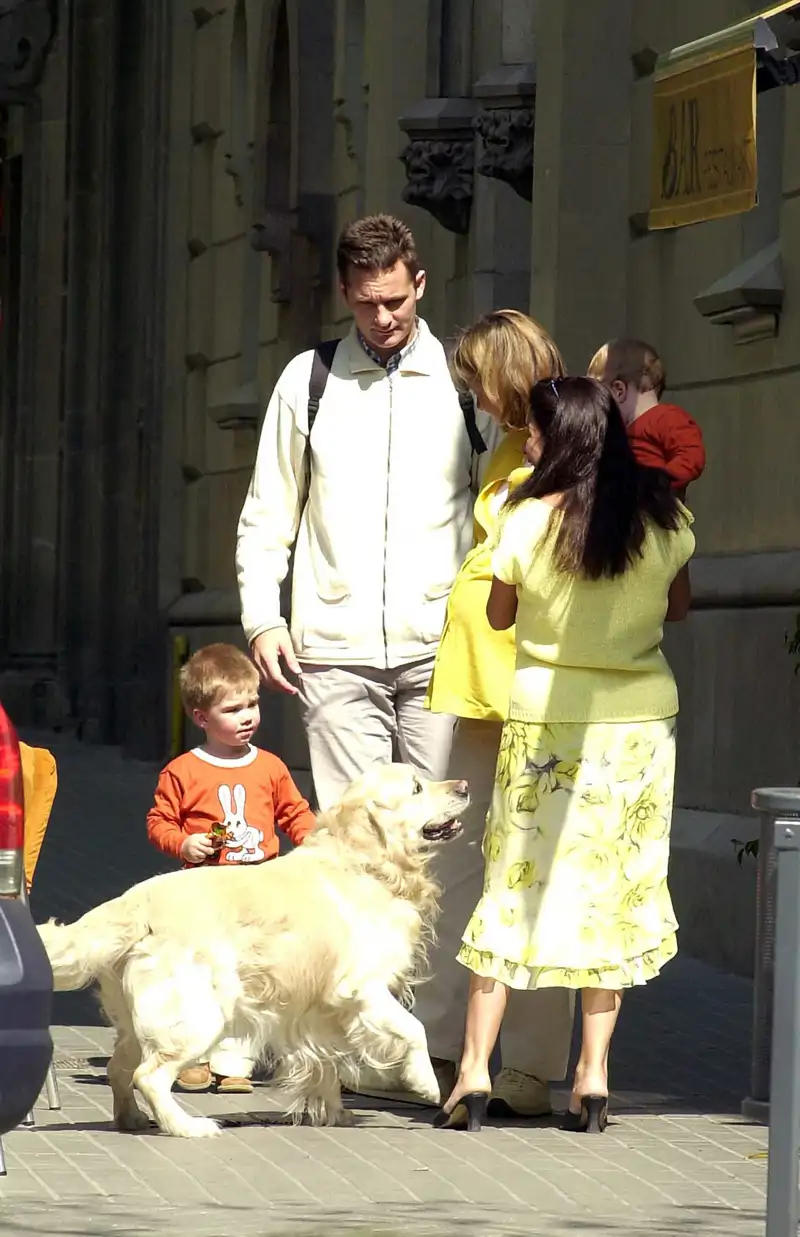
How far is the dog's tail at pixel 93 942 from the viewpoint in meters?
6.94

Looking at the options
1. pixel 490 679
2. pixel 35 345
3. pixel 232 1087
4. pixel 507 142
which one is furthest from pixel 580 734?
pixel 35 345

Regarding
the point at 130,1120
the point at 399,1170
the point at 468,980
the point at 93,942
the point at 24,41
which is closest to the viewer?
the point at 399,1170

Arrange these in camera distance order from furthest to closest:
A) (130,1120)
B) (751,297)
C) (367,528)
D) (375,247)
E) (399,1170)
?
(751,297), (367,528), (375,247), (130,1120), (399,1170)

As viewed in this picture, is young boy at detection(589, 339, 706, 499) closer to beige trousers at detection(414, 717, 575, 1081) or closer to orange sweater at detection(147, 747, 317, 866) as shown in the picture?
beige trousers at detection(414, 717, 575, 1081)

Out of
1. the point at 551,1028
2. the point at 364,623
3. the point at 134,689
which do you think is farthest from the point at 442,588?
the point at 134,689

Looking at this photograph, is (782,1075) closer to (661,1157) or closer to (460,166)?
(661,1157)

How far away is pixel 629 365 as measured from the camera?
25.7ft

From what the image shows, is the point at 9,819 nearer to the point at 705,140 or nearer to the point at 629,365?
the point at 705,140

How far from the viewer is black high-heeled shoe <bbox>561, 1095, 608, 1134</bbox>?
711 centimetres

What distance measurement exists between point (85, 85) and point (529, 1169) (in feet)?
66.0

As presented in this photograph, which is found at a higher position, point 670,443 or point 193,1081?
point 670,443

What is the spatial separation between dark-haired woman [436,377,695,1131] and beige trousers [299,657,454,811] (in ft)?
1.86

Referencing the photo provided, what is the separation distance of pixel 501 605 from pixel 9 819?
1.86 meters

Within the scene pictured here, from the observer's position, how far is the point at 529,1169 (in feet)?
21.6
